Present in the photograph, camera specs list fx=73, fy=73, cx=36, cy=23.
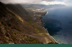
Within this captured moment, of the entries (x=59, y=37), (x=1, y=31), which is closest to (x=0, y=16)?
(x=1, y=31)

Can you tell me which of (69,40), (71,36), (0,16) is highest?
(0,16)

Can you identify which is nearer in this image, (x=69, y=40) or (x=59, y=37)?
(x=69, y=40)

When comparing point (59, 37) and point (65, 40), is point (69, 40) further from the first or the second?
point (59, 37)

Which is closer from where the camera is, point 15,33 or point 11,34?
point 11,34

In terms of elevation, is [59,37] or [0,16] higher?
[0,16]

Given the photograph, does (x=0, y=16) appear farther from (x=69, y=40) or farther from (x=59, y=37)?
A: (x=69, y=40)

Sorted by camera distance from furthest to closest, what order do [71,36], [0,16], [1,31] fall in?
[71,36] → [0,16] → [1,31]

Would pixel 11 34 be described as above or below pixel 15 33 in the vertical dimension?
below

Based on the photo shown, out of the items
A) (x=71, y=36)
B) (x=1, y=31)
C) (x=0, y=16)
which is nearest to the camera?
(x=1, y=31)

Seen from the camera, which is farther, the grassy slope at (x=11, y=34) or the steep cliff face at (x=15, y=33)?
the steep cliff face at (x=15, y=33)

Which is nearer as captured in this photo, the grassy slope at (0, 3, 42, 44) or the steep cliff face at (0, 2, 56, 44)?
the grassy slope at (0, 3, 42, 44)
